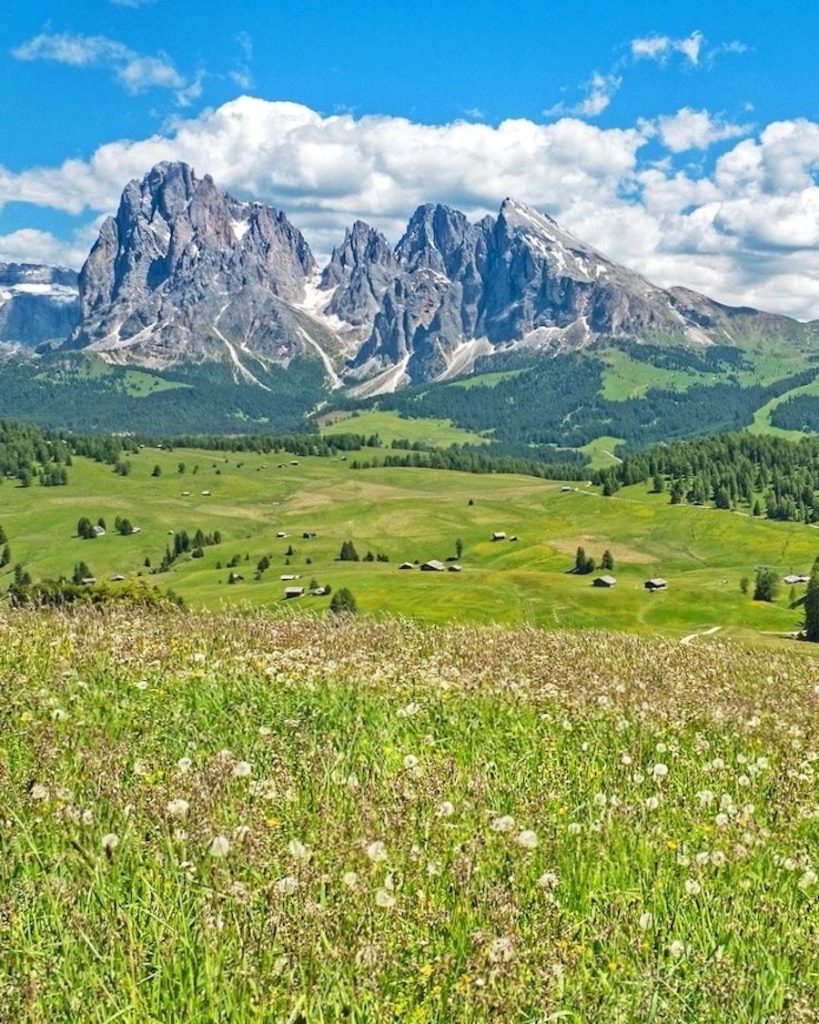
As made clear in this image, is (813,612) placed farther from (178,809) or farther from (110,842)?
(110,842)

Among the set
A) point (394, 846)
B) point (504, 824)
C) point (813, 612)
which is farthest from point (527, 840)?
point (813, 612)

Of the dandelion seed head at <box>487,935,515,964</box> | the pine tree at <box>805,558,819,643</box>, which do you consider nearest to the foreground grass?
the dandelion seed head at <box>487,935,515,964</box>

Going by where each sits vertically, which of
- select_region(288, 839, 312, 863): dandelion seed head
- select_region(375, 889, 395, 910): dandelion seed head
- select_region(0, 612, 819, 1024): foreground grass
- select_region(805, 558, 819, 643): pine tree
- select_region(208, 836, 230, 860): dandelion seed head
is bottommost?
select_region(805, 558, 819, 643): pine tree

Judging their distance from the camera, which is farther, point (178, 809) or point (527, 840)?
point (527, 840)

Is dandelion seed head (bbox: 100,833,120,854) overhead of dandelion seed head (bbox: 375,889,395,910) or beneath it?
overhead

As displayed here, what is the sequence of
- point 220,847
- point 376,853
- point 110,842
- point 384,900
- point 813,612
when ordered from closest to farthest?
point 384,900, point 220,847, point 110,842, point 376,853, point 813,612

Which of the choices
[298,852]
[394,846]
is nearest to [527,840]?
[394,846]

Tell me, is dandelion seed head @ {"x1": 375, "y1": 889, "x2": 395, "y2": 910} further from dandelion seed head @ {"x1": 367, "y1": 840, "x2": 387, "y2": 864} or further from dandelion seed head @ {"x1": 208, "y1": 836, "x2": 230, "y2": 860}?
dandelion seed head @ {"x1": 208, "y1": 836, "x2": 230, "y2": 860}

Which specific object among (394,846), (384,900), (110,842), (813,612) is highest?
(110,842)

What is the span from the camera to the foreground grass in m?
4.87

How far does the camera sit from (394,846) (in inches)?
251

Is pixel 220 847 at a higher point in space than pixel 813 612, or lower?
higher

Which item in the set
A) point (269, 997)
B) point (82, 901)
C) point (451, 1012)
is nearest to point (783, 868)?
point (451, 1012)

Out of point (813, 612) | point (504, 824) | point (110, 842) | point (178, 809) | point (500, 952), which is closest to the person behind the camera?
point (500, 952)
